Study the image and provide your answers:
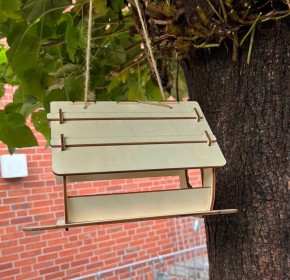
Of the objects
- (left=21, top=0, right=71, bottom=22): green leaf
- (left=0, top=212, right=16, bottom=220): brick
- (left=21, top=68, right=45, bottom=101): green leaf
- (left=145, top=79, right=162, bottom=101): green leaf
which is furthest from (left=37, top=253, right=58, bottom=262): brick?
(left=21, top=0, right=71, bottom=22): green leaf

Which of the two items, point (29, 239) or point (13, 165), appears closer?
point (13, 165)

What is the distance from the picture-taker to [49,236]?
3180mm

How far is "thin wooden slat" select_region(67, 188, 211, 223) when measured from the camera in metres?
0.60

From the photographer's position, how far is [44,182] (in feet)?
10.4

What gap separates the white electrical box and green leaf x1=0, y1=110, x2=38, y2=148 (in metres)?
2.10

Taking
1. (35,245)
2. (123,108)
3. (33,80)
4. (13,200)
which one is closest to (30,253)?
(35,245)

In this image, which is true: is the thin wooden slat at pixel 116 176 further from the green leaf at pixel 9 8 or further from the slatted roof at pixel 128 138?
the green leaf at pixel 9 8

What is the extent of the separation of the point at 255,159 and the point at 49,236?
2.69m

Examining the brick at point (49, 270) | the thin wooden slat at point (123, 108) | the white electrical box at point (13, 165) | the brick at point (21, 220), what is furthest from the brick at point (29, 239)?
the thin wooden slat at point (123, 108)

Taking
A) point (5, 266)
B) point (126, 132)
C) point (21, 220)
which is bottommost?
point (5, 266)

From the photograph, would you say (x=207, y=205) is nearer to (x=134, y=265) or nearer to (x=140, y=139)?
(x=140, y=139)

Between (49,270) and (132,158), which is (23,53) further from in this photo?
(49,270)

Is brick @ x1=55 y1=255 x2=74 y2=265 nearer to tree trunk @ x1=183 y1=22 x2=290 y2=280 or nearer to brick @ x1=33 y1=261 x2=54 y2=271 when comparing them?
brick @ x1=33 y1=261 x2=54 y2=271

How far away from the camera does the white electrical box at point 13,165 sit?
2.96 m
